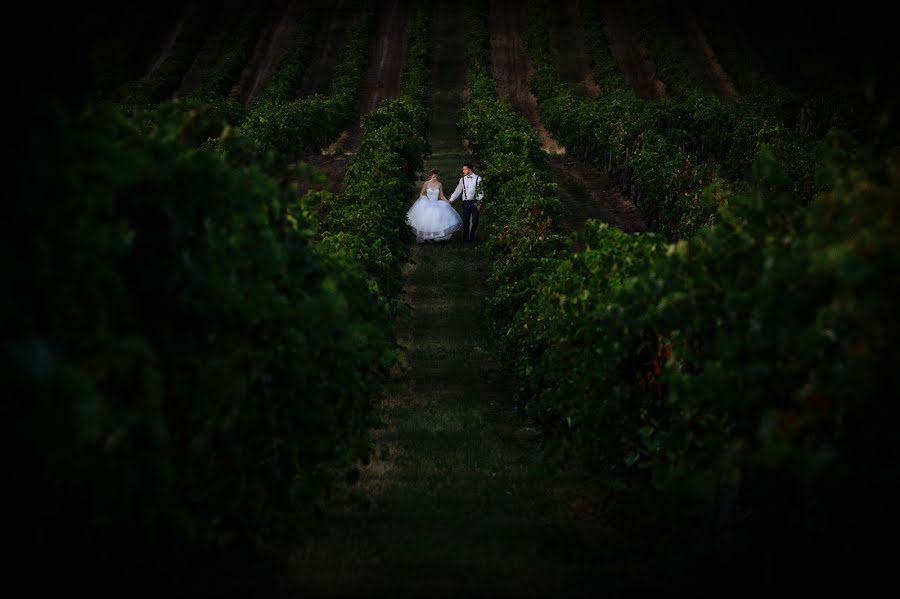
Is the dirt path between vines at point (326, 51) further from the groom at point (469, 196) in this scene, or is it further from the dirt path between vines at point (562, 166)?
the groom at point (469, 196)

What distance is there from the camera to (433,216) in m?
29.8

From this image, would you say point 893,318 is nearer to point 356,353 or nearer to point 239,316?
point 239,316

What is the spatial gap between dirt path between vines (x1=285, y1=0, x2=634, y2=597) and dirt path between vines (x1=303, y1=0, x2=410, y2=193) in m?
21.2

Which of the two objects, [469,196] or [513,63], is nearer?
[469,196]

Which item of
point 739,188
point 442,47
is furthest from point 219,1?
point 739,188

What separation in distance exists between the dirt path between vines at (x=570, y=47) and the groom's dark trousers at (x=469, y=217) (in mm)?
38943

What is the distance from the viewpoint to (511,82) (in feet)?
236

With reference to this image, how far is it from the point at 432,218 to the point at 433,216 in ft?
0.19

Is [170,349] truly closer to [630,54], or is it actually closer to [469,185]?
[469,185]

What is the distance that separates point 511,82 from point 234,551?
65.6 meters

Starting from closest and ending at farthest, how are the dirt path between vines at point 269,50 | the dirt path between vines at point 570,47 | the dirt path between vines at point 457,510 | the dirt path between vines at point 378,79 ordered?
the dirt path between vines at point 457,510 < the dirt path between vines at point 378,79 < the dirt path between vines at point 570,47 < the dirt path between vines at point 269,50

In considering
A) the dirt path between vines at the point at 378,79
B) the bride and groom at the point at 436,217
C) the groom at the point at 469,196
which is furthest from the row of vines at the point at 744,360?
the dirt path between vines at the point at 378,79

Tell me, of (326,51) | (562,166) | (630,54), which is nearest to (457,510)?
(562,166)

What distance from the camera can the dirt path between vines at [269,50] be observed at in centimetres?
7394
